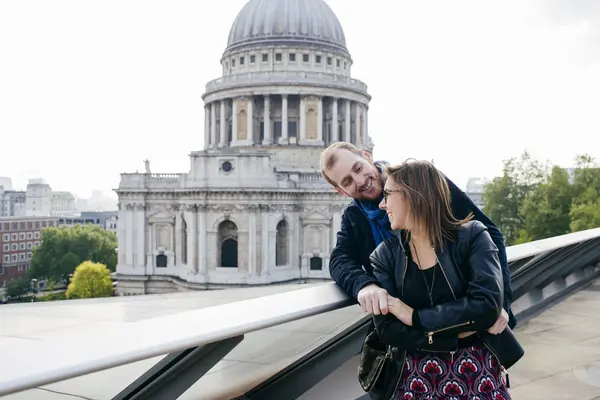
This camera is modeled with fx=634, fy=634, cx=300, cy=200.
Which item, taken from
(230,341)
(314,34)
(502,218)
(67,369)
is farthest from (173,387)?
(314,34)

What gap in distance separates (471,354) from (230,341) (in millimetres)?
1040

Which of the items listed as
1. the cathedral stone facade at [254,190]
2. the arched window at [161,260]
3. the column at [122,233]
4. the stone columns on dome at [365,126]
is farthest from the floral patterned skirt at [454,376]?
the stone columns on dome at [365,126]

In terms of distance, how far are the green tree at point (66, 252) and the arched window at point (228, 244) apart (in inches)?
1237

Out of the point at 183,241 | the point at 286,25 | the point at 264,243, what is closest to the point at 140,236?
the point at 183,241

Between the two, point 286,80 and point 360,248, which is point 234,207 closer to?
point 286,80

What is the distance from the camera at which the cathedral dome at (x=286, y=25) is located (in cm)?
5628

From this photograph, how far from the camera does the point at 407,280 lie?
2770 mm

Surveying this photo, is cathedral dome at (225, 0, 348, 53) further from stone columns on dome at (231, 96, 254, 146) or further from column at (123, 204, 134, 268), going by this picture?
column at (123, 204, 134, 268)

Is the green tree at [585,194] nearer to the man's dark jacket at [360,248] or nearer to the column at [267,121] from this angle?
the column at [267,121]

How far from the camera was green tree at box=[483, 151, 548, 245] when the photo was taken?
4450 centimetres

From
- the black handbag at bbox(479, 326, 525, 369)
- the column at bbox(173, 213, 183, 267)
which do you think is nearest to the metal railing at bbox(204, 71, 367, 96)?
the column at bbox(173, 213, 183, 267)

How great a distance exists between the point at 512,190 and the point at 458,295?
4432 cm

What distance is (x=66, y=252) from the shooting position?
7012 cm

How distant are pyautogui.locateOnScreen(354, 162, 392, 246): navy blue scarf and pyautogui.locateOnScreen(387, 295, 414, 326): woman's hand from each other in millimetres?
654
